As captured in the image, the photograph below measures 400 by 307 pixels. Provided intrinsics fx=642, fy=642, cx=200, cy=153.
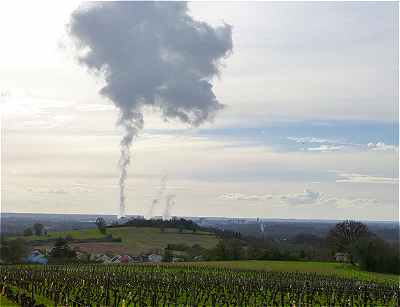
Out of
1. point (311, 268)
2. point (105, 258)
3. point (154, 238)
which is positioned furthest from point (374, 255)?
point (154, 238)

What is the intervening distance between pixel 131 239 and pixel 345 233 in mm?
44281

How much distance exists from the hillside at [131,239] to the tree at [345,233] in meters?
27.3

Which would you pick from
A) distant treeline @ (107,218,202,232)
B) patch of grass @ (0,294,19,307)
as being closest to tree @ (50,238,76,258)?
distant treeline @ (107,218,202,232)

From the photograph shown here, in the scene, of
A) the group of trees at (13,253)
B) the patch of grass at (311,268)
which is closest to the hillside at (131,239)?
the group of trees at (13,253)

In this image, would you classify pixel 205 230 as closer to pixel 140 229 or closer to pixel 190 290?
pixel 140 229

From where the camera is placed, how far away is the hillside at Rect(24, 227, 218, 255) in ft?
376

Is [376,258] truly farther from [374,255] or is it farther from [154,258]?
[154,258]

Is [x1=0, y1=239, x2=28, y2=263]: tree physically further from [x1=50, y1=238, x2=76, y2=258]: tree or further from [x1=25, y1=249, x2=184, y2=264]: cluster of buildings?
[x1=50, y1=238, x2=76, y2=258]: tree

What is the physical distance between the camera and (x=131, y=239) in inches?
5010

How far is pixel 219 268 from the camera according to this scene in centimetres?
8431

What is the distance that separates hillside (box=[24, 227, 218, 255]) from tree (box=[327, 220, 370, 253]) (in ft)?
89.4

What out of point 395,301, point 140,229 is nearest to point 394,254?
point 395,301

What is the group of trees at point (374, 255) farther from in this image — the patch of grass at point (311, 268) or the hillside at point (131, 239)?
the hillside at point (131, 239)

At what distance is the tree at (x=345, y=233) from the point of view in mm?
102250
